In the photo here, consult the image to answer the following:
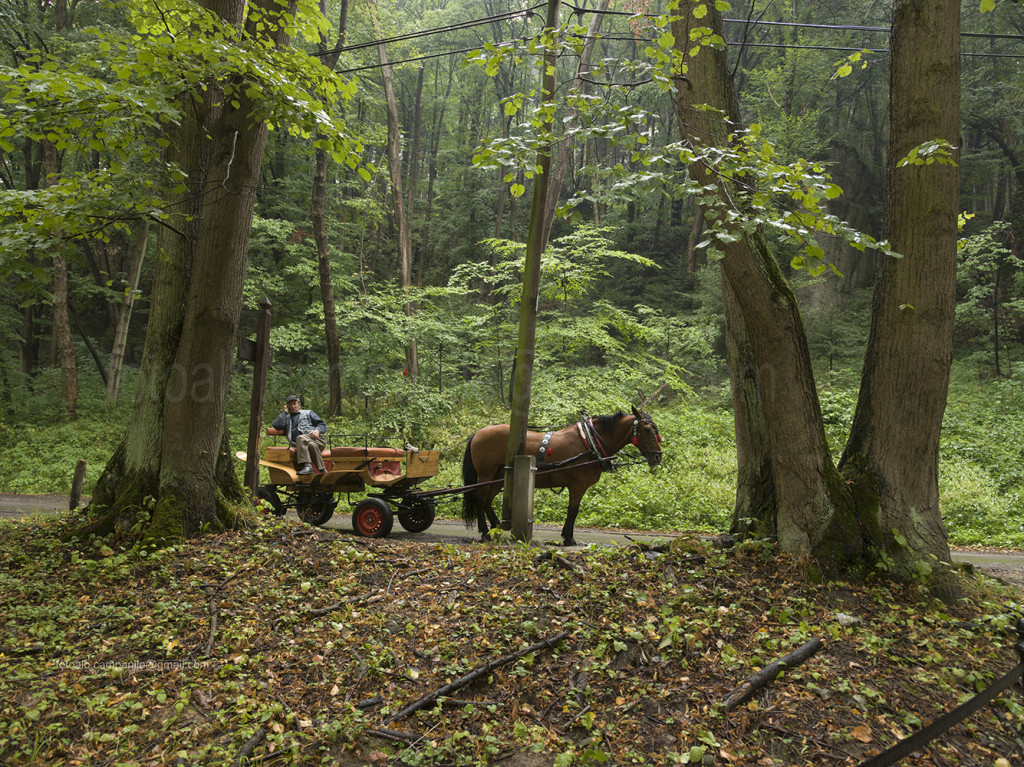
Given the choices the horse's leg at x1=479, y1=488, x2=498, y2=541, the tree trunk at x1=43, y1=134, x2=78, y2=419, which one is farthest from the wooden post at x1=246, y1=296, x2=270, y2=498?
the tree trunk at x1=43, y1=134, x2=78, y2=419

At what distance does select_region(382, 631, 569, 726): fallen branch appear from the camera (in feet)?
11.0

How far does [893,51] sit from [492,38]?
34397 millimetres

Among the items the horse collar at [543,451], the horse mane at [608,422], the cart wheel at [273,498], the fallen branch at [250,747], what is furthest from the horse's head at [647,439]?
the fallen branch at [250,747]

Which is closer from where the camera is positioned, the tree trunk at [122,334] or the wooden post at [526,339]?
the wooden post at [526,339]

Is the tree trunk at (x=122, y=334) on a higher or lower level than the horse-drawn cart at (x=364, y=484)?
higher

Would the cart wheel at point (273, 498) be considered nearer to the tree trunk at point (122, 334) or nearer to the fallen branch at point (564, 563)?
the fallen branch at point (564, 563)

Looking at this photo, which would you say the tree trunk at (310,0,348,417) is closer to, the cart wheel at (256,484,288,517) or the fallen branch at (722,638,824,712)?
the cart wheel at (256,484,288,517)

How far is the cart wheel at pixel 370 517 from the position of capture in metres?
8.16

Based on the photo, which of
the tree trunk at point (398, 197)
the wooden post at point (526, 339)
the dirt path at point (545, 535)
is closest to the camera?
the wooden post at point (526, 339)

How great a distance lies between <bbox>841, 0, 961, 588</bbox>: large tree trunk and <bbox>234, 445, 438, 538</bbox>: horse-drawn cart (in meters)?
5.72

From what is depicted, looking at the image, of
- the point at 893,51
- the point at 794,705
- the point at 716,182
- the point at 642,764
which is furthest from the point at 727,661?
the point at 893,51

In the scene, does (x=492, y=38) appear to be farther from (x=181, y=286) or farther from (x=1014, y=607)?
(x=1014, y=607)

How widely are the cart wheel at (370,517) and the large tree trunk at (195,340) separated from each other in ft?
7.88

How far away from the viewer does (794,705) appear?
3.27 meters
